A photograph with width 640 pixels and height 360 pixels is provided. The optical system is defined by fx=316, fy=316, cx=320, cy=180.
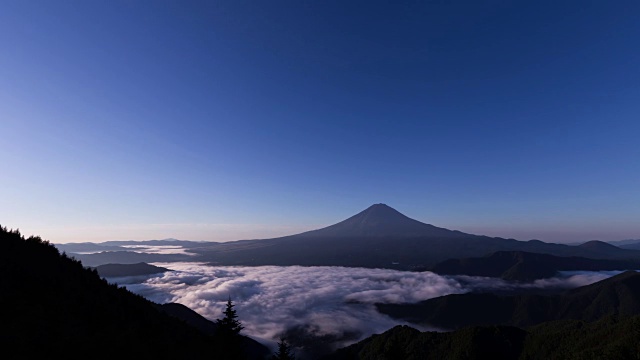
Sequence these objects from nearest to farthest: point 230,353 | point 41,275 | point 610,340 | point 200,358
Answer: point 41,275, point 200,358, point 230,353, point 610,340

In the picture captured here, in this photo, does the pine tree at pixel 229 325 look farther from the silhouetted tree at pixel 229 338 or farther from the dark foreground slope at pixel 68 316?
the dark foreground slope at pixel 68 316

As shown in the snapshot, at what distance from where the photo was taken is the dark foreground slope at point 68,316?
15.9 metres

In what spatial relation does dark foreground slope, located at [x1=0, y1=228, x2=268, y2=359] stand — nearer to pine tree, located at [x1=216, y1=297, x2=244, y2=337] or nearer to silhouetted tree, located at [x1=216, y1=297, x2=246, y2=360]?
silhouetted tree, located at [x1=216, y1=297, x2=246, y2=360]

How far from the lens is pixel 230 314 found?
3259 centimetres

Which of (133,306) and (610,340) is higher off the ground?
(133,306)

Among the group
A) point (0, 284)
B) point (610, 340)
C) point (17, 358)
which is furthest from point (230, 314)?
point (610, 340)

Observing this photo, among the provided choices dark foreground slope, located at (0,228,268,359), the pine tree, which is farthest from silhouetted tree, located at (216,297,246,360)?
dark foreground slope, located at (0,228,268,359)

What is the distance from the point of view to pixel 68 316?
20.3 meters

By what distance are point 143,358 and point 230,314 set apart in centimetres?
1410

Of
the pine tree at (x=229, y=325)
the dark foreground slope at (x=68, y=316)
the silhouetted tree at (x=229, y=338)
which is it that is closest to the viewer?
the dark foreground slope at (x=68, y=316)

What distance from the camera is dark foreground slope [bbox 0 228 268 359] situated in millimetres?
15888

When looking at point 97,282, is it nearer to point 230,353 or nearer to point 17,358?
point 230,353

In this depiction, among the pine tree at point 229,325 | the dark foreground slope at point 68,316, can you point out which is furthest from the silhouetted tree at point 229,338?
the dark foreground slope at point 68,316

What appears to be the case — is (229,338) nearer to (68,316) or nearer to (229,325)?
(229,325)
